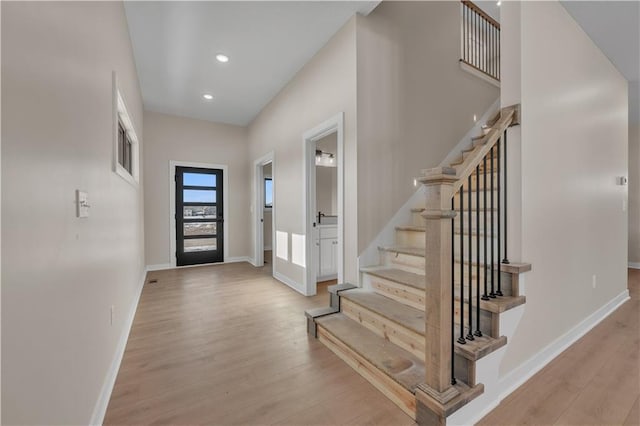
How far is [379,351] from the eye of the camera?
6.18ft

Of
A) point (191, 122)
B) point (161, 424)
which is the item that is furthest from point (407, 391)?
point (191, 122)

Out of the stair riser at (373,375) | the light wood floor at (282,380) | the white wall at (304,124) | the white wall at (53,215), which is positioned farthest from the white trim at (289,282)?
A: the white wall at (53,215)

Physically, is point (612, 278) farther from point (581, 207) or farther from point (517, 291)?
point (517, 291)

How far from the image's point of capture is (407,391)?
1527mm

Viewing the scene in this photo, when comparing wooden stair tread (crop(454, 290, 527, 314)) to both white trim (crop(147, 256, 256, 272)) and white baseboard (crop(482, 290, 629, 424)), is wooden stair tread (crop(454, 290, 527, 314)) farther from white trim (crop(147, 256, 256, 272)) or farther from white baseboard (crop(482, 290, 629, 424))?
white trim (crop(147, 256, 256, 272))

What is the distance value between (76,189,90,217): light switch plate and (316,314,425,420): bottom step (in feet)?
5.86

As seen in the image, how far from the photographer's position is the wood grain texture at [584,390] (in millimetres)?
1504

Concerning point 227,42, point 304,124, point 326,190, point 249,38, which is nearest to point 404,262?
point 304,124

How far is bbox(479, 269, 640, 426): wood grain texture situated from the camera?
59.2 inches

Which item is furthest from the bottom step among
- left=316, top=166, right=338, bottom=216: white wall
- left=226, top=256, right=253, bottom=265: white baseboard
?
left=316, top=166, right=338, bottom=216: white wall

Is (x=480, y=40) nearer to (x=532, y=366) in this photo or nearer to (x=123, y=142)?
(x=532, y=366)

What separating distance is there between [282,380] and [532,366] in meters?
1.71

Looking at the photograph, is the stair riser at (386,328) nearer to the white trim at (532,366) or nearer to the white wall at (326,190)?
the white trim at (532,366)

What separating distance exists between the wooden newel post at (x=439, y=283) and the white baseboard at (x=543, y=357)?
328 millimetres
